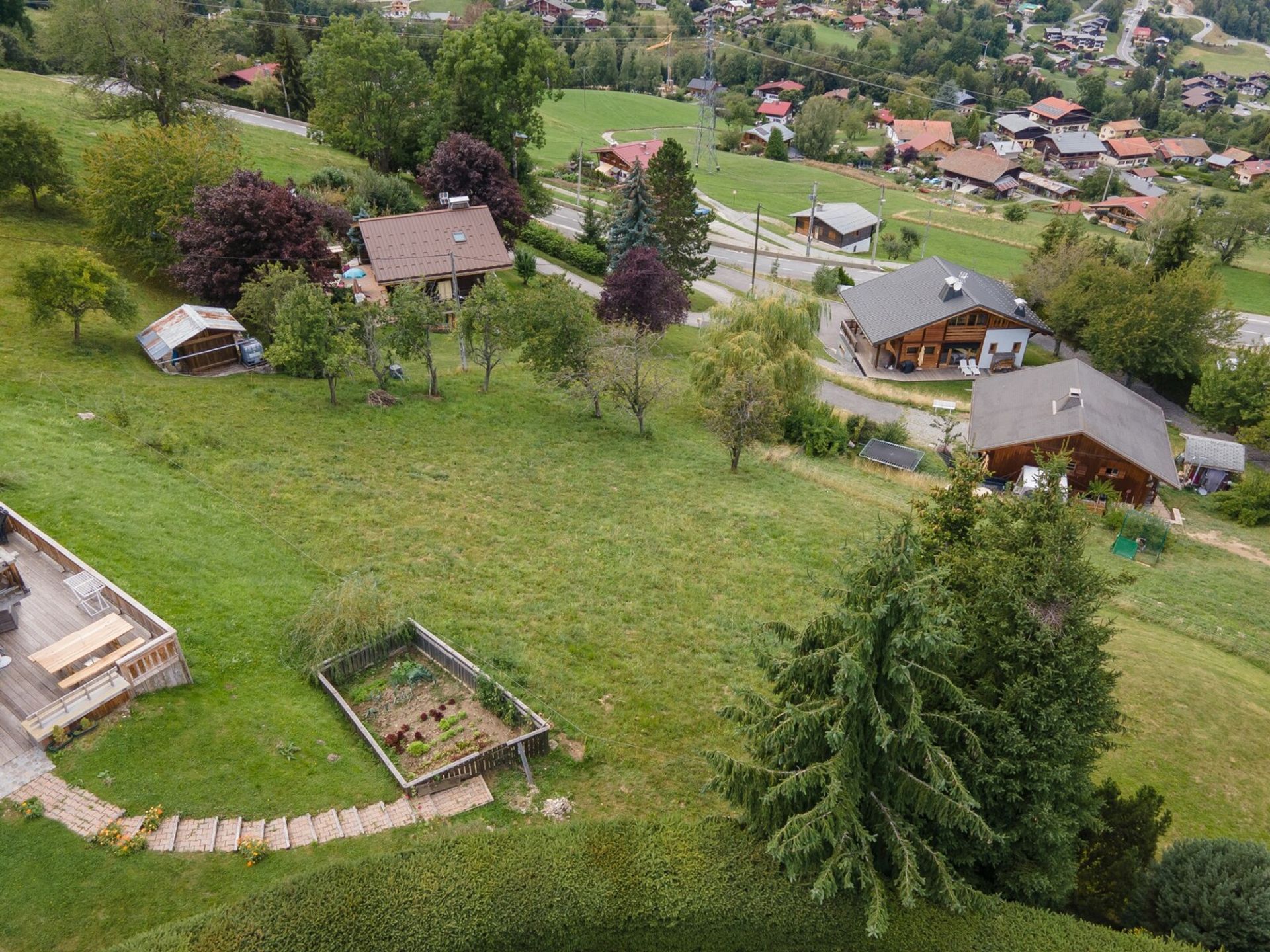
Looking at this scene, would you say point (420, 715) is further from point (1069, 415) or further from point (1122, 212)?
point (1122, 212)

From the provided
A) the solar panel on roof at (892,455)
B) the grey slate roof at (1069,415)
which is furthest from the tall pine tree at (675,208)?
the grey slate roof at (1069,415)

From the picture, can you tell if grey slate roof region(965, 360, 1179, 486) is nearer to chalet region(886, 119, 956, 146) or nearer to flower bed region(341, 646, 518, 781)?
flower bed region(341, 646, 518, 781)

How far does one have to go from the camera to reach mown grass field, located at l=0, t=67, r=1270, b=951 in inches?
491

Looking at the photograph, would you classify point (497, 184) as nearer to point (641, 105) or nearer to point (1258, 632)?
point (1258, 632)

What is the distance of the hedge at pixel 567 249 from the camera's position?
5331 cm

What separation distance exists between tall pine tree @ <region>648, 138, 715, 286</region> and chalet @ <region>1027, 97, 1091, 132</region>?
127968mm

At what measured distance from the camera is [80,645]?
43.6 feet

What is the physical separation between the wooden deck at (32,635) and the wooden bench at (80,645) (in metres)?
0.35

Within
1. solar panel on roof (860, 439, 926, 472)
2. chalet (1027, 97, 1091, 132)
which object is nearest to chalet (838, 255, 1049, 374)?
solar panel on roof (860, 439, 926, 472)

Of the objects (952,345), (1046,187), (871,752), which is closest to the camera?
(871,752)

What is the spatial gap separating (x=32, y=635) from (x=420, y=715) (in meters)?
7.07

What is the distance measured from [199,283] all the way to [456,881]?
94.6 ft

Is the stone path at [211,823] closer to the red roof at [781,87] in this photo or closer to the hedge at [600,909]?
the hedge at [600,909]

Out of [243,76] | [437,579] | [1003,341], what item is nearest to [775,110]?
[243,76]
